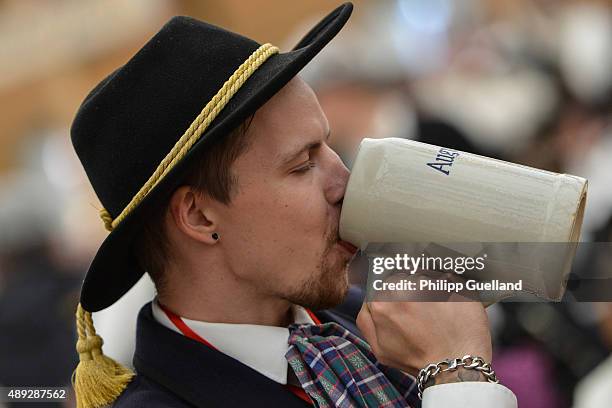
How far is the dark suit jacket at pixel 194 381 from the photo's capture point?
1.88 meters

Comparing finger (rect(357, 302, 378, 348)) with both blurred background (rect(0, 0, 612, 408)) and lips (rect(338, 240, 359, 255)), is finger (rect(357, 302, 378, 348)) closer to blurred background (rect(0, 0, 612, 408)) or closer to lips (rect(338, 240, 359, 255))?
lips (rect(338, 240, 359, 255))

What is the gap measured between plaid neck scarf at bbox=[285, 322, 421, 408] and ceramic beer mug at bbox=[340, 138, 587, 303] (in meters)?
0.25

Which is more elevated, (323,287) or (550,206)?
(550,206)

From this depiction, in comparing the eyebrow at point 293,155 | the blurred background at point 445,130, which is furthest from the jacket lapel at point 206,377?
the blurred background at point 445,130

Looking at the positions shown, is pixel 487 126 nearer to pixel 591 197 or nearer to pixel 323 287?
pixel 591 197

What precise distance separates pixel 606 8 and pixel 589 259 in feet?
17.1

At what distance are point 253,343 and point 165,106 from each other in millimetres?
471

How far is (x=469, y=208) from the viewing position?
5.71ft

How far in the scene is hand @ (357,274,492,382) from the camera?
5.96 feet

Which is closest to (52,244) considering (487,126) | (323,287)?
(487,126)

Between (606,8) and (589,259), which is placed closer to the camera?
(589,259)

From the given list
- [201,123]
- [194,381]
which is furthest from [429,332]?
[201,123]

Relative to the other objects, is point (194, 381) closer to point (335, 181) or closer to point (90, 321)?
point (90, 321)

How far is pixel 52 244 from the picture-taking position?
250 inches
